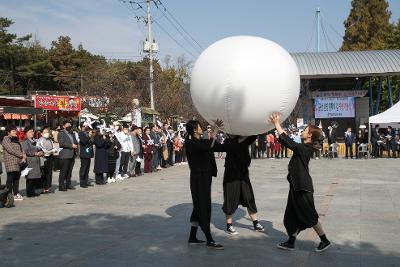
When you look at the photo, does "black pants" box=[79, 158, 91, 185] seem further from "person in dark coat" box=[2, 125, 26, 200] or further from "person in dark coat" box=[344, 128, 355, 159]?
"person in dark coat" box=[344, 128, 355, 159]

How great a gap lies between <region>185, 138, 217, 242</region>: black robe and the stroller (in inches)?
181

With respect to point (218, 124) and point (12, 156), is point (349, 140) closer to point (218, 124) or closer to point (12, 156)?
point (12, 156)

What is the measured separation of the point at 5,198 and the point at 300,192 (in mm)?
5999

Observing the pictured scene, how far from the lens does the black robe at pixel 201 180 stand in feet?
19.7

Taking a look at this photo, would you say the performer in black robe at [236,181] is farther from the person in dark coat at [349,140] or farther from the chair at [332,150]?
the chair at [332,150]

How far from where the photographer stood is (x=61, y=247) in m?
6.11

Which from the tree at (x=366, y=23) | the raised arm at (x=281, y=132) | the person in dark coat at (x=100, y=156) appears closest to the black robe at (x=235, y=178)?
the raised arm at (x=281, y=132)

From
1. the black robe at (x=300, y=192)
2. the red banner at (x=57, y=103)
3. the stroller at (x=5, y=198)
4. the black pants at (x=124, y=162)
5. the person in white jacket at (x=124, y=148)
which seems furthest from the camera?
the red banner at (x=57, y=103)

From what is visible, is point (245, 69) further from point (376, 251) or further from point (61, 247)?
point (61, 247)

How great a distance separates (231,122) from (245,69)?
661mm

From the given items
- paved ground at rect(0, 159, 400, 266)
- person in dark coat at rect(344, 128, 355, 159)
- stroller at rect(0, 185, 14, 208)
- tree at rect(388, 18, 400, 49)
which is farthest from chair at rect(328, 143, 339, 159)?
tree at rect(388, 18, 400, 49)

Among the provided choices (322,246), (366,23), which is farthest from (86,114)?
(366,23)

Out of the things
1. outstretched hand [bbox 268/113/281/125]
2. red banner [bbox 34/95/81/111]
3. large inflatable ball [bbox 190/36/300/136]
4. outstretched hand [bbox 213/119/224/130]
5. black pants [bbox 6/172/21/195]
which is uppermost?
red banner [bbox 34/95/81/111]

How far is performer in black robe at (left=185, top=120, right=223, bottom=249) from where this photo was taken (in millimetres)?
5992
